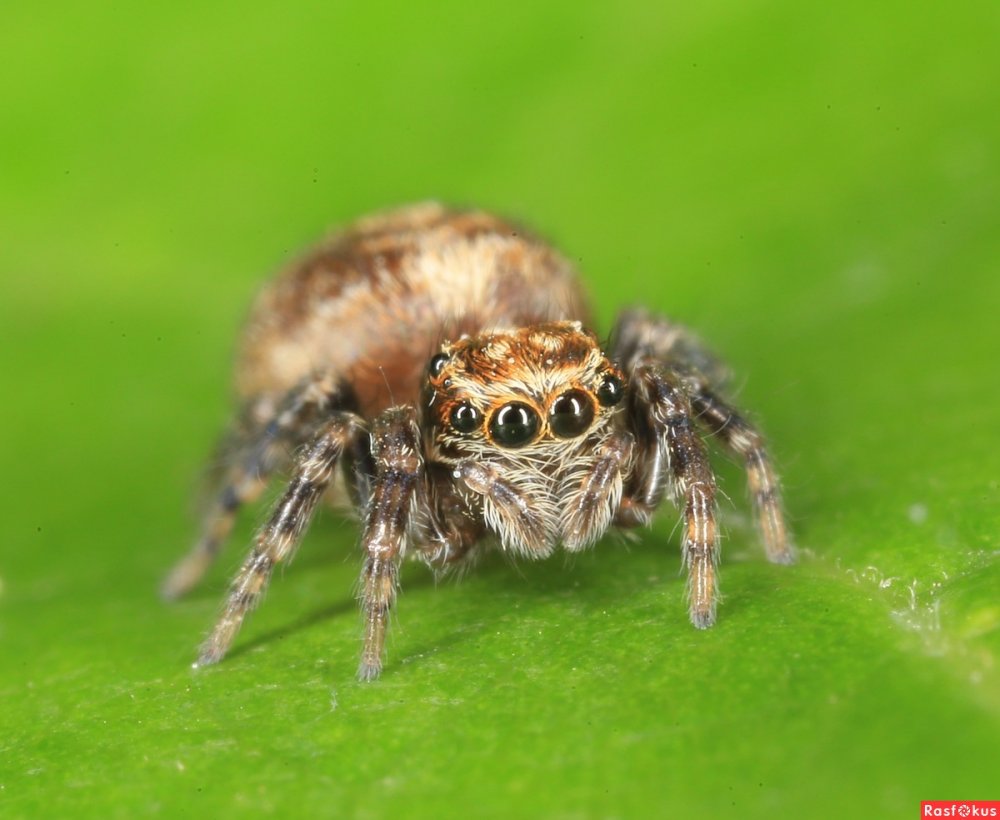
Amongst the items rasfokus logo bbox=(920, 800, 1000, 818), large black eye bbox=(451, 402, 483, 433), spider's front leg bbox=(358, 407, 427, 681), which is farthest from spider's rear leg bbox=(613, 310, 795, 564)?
rasfokus logo bbox=(920, 800, 1000, 818)

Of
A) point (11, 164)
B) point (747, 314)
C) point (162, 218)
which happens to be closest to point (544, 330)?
point (747, 314)

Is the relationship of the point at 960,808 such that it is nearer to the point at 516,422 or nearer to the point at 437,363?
the point at 516,422

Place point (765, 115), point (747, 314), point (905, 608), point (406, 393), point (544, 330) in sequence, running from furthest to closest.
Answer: point (765, 115) < point (747, 314) < point (406, 393) < point (544, 330) < point (905, 608)

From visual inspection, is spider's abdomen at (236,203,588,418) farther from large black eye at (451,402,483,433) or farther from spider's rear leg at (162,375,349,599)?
large black eye at (451,402,483,433)

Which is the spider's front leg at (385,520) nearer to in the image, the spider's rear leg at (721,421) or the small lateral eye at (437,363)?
the small lateral eye at (437,363)

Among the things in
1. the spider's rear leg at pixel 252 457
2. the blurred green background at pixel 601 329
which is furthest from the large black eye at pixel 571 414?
the spider's rear leg at pixel 252 457

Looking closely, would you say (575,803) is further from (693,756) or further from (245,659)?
(245,659)

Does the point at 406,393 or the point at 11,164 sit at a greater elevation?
the point at 11,164
